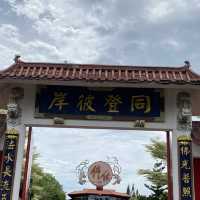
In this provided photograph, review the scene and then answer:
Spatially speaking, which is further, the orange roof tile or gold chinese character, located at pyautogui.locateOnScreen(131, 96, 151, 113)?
the orange roof tile

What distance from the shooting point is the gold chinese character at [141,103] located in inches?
280

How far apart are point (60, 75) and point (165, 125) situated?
2426mm

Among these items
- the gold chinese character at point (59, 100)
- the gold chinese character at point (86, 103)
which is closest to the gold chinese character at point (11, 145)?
the gold chinese character at point (59, 100)

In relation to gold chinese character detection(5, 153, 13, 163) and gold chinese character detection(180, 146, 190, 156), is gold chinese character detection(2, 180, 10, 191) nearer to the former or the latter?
gold chinese character detection(5, 153, 13, 163)

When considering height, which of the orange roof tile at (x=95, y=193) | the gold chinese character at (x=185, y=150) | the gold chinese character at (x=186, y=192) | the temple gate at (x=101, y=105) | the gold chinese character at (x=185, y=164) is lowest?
the gold chinese character at (x=186, y=192)

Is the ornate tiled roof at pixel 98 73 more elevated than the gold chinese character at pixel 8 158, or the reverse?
the ornate tiled roof at pixel 98 73

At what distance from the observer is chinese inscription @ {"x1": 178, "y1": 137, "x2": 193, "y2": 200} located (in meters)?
6.46

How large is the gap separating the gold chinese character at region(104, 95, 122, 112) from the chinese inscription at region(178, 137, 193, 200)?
4.80 feet

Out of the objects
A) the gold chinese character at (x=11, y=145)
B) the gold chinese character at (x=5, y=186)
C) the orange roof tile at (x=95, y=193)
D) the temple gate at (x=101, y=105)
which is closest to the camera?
the gold chinese character at (x=5, y=186)

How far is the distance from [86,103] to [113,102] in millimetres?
576

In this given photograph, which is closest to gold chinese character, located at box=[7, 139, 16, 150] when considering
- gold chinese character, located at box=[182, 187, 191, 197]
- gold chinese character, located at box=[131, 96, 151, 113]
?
gold chinese character, located at box=[131, 96, 151, 113]

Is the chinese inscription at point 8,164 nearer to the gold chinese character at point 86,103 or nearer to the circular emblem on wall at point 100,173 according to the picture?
the gold chinese character at point 86,103

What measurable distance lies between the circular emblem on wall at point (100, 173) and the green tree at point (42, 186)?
14438 mm

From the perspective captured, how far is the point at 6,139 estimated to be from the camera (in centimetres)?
688
